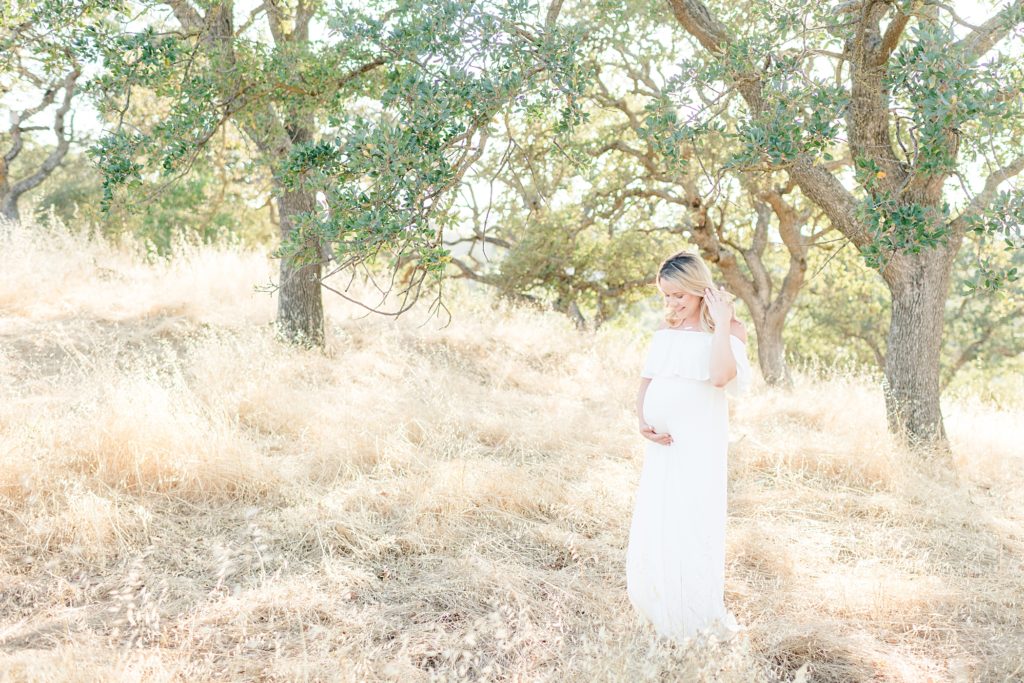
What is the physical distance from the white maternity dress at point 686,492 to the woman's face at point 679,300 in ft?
0.41

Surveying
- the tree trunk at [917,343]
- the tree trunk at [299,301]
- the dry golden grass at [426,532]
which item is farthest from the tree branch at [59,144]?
the tree trunk at [917,343]

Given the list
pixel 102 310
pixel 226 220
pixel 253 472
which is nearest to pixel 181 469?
pixel 253 472

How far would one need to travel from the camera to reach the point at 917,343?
7141mm

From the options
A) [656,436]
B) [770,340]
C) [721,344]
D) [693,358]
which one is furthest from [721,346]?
[770,340]

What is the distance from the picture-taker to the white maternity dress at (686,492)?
368 centimetres

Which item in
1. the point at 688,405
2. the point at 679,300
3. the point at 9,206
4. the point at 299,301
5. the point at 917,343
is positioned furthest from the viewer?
the point at 9,206

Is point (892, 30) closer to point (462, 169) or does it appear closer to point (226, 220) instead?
point (462, 169)

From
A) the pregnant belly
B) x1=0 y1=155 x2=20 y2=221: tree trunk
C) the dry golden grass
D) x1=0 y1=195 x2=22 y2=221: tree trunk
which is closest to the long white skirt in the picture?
the pregnant belly

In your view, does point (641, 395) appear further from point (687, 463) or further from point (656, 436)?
point (687, 463)

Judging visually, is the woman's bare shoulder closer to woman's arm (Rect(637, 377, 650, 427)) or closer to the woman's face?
the woman's face

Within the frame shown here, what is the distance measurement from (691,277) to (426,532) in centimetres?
245

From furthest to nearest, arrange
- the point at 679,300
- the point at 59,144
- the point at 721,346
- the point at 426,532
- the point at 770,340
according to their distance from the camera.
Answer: the point at 59,144
the point at 770,340
the point at 426,532
the point at 679,300
the point at 721,346

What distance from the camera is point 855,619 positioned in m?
4.15

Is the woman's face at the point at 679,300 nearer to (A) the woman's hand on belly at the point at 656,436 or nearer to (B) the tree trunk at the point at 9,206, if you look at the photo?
(A) the woman's hand on belly at the point at 656,436
